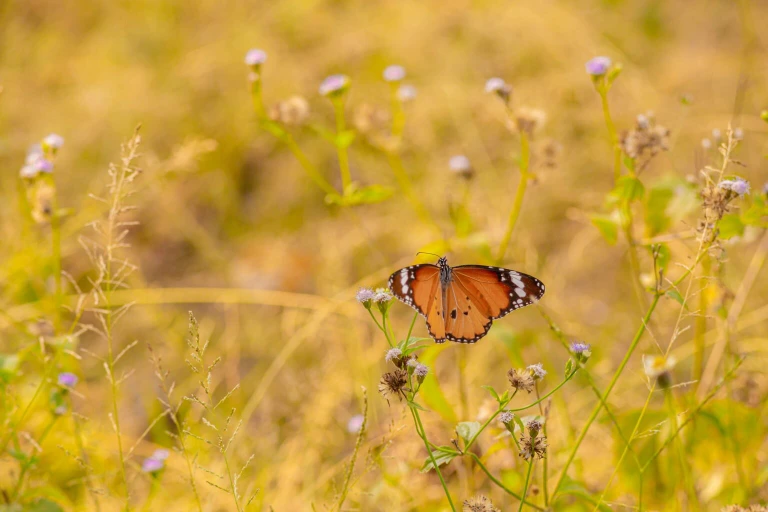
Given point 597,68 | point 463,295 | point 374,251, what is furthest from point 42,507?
point 374,251

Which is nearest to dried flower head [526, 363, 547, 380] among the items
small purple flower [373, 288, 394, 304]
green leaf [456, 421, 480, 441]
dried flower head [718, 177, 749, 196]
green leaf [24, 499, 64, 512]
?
green leaf [456, 421, 480, 441]

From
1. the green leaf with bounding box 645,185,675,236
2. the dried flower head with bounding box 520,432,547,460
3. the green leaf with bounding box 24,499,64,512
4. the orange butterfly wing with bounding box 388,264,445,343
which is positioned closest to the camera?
the dried flower head with bounding box 520,432,547,460

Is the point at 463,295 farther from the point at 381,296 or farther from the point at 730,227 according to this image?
the point at 730,227

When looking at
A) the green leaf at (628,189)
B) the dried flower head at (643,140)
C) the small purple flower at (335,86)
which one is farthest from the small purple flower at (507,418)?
the small purple flower at (335,86)

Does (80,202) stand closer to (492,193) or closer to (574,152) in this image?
(492,193)

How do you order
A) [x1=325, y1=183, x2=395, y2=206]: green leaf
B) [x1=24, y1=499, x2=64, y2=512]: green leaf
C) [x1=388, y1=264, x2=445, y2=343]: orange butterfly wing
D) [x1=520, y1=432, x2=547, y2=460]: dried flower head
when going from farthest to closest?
[x1=325, y1=183, x2=395, y2=206]: green leaf → [x1=24, y1=499, x2=64, y2=512]: green leaf → [x1=388, y1=264, x2=445, y2=343]: orange butterfly wing → [x1=520, y1=432, x2=547, y2=460]: dried flower head

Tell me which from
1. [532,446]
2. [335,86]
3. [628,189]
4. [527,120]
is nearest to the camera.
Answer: [532,446]

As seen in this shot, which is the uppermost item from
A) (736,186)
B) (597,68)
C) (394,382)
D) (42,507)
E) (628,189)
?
(597,68)

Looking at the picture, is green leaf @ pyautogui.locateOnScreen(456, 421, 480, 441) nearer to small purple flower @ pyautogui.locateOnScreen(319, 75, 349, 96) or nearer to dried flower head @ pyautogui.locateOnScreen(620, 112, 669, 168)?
dried flower head @ pyautogui.locateOnScreen(620, 112, 669, 168)
